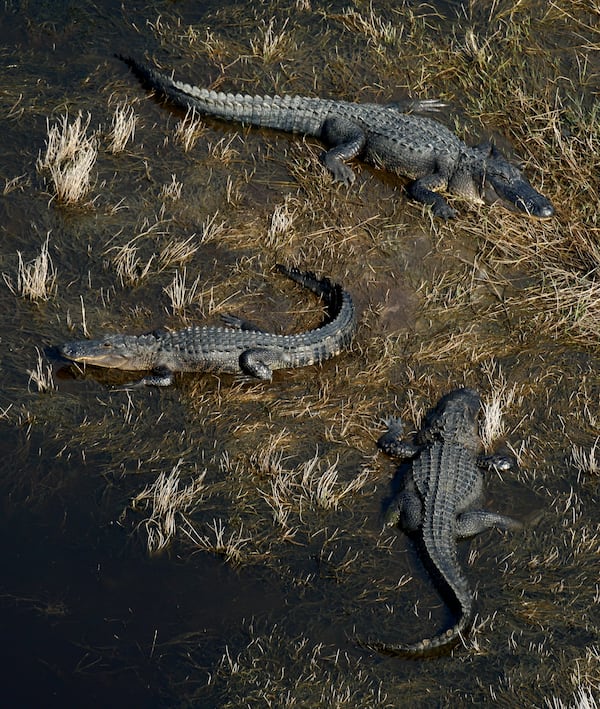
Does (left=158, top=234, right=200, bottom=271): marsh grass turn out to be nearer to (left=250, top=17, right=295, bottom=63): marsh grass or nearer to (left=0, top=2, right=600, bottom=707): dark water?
(left=0, top=2, right=600, bottom=707): dark water

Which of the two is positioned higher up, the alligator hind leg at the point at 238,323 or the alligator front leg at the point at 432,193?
the alligator front leg at the point at 432,193

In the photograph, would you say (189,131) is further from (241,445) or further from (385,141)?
(241,445)

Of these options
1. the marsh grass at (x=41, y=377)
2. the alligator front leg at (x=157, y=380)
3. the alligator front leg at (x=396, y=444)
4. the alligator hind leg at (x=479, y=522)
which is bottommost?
the alligator front leg at (x=157, y=380)

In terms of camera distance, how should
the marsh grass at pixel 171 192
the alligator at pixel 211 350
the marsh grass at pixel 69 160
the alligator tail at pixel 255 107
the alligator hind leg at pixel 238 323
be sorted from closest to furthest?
the alligator at pixel 211 350, the alligator hind leg at pixel 238 323, the marsh grass at pixel 69 160, the marsh grass at pixel 171 192, the alligator tail at pixel 255 107

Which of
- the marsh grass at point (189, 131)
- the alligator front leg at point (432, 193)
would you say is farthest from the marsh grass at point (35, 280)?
the alligator front leg at point (432, 193)

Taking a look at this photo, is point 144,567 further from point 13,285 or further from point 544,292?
point 544,292

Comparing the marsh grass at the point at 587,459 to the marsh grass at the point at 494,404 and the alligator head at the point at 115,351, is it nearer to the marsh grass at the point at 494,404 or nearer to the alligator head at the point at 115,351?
the marsh grass at the point at 494,404

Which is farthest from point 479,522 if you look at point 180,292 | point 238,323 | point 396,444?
point 180,292

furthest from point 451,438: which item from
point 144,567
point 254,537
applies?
point 144,567
